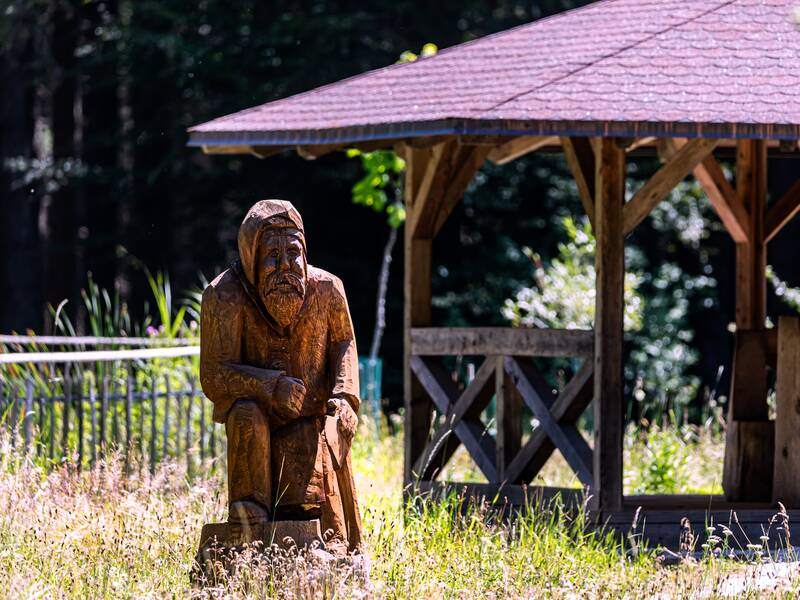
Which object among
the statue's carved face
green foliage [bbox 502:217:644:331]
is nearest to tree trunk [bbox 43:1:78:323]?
green foliage [bbox 502:217:644:331]

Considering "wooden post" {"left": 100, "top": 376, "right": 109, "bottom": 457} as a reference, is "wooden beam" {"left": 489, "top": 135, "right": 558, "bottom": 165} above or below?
above

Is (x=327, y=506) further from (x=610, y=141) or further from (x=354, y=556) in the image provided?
(x=610, y=141)

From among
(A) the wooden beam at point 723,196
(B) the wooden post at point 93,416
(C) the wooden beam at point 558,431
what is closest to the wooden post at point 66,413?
(B) the wooden post at point 93,416

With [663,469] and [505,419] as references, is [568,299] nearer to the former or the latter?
[663,469]

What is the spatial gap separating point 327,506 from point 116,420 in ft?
15.1

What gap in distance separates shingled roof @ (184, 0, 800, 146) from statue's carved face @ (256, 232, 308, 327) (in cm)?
232

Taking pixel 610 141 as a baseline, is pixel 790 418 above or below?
below

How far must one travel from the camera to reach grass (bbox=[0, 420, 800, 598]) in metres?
6.50

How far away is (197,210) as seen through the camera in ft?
73.8

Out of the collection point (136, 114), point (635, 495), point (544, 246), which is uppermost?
point (136, 114)

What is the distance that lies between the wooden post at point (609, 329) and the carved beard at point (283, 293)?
3315 mm

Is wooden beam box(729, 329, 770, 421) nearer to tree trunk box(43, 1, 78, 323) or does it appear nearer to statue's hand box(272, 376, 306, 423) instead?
statue's hand box(272, 376, 306, 423)

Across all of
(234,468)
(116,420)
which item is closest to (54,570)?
(234,468)

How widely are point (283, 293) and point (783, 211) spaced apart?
19.8 feet
